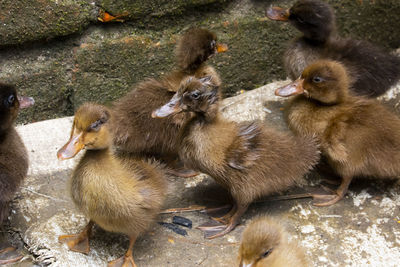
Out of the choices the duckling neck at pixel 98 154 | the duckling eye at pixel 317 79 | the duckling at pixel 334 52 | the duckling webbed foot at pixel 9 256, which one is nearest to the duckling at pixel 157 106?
the duckling neck at pixel 98 154

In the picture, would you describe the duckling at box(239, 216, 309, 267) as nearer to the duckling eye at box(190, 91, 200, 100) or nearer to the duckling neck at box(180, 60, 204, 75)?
the duckling eye at box(190, 91, 200, 100)

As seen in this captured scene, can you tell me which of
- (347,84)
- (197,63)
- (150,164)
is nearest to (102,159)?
(150,164)

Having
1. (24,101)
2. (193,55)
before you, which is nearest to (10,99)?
(24,101)

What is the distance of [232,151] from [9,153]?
1094mm

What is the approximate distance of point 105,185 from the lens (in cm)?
232

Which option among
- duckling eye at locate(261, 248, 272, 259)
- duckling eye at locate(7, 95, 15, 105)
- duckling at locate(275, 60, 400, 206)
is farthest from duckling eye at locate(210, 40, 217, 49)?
duckling eye at locate(261, 248, 272, 259)

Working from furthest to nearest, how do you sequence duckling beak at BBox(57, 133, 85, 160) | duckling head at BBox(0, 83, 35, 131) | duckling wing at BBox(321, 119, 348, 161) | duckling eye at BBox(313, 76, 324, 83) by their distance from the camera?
duckling eye at BBox(313, 76, 324, 83) < duckling wing at BBox(321, 119, 348, 161) < duckling head at BBox(0, 83, 35, 131) < duckling beak at BBox(57, 133, 85, 160)

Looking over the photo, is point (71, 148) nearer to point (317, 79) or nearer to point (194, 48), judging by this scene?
point (194, 48)

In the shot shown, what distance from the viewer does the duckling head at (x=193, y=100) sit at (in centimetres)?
255

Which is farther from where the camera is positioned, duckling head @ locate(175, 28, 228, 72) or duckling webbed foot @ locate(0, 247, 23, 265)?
duckling head @ locate(175, 28, 228, 72)

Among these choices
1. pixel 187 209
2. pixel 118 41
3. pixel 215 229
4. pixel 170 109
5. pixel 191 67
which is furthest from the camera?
pixel 118 41

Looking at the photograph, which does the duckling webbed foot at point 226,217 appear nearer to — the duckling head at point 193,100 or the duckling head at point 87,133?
the duckling head at point 193,100

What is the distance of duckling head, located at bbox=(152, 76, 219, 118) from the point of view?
2.55 metres

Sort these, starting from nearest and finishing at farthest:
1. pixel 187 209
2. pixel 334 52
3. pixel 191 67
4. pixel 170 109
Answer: pixel 170 109 → pixel 187 209 → pixel 191 67 → pixel 334 52
